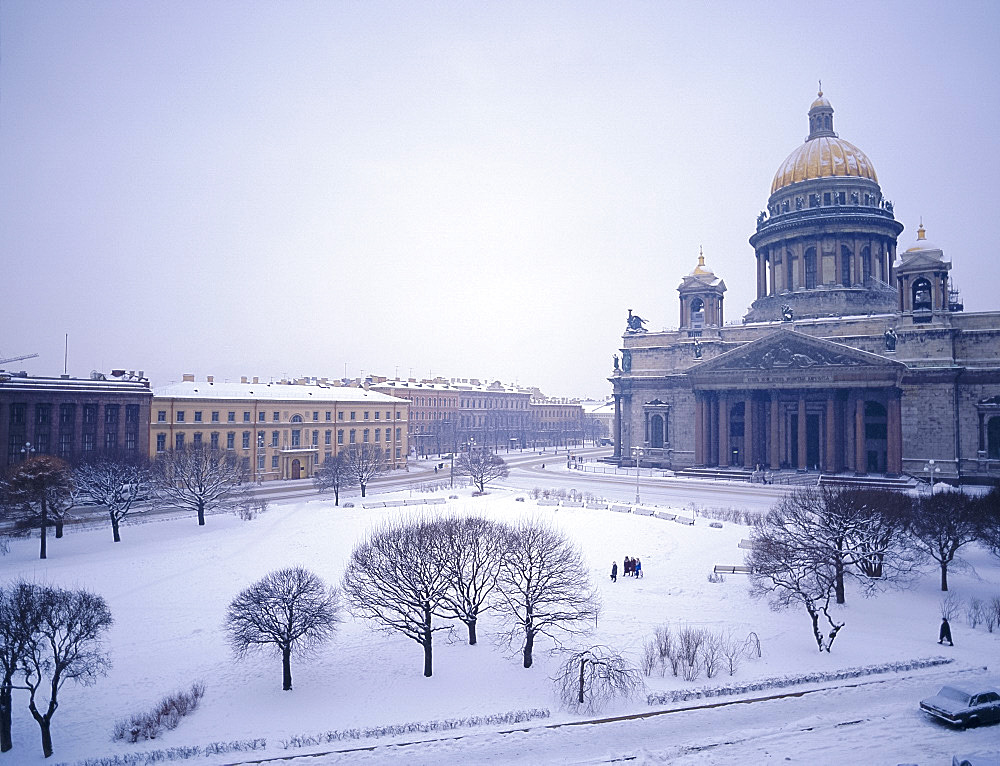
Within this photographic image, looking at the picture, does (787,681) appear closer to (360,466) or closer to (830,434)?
(360,466)

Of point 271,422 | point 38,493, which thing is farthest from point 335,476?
point 271,422

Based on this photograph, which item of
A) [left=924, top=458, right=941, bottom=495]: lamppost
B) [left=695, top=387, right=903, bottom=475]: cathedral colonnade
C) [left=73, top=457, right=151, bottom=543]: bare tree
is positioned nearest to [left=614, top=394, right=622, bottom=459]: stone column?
[left=695, top=387, right=903, bottom=475]: cathedral colonnade

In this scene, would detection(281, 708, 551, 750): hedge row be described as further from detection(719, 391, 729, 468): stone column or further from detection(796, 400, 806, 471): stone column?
detection(719, 391, 729, 468): stone column

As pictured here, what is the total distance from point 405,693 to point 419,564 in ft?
12.0

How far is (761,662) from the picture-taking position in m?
19.3

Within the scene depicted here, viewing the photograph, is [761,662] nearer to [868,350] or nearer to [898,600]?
[898,600]

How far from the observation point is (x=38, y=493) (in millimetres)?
32594

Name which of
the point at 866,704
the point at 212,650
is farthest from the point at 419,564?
the point at 866,704

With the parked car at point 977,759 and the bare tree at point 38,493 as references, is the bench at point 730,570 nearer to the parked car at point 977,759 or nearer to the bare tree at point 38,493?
the parked car at point 977,759

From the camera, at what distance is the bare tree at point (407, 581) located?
19.3 m

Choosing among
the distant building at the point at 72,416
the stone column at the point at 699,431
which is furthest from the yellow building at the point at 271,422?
the stone column at the point at 699,431

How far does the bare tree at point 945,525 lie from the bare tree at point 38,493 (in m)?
40.2

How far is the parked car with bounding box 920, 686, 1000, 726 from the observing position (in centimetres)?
1513

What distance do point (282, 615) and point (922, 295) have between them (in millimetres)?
58183
